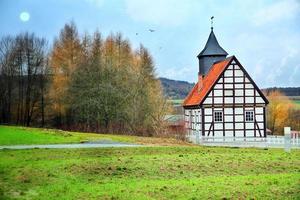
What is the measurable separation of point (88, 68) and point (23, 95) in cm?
917

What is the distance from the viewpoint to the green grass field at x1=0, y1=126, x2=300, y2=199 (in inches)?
329

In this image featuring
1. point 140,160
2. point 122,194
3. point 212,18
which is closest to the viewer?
point 122,194

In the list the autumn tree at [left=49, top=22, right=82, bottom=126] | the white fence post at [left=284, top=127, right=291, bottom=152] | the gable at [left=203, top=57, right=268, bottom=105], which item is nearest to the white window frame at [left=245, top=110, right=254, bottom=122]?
the gable at [left=203, top=57, right=268, bottom=105]

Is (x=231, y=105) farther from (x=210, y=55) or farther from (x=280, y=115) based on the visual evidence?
(x=280, y=115)

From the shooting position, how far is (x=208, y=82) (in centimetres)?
3095

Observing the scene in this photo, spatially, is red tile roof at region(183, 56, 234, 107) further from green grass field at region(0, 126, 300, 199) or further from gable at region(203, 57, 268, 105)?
→ green grass field at region(0, 126, 300, 199)

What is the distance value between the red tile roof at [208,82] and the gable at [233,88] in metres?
0.26

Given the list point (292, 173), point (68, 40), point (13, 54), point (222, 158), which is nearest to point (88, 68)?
point (68, 40)

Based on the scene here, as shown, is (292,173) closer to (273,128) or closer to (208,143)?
(208,143)

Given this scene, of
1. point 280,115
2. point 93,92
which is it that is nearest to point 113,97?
point 93,92

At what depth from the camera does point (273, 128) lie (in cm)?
4512

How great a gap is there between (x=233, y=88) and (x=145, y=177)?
20.5m

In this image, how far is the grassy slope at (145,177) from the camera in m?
8.38

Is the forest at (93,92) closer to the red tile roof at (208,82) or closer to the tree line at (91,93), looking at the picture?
the tree line at (91,93)
